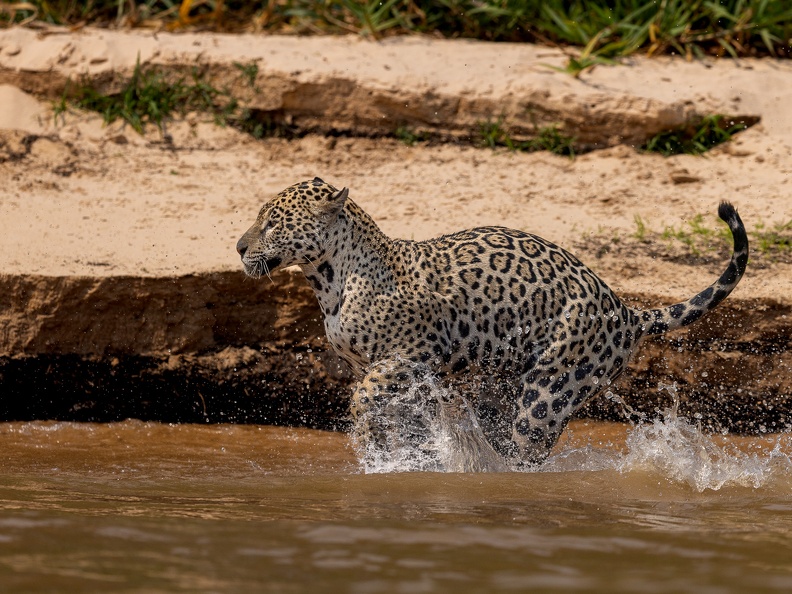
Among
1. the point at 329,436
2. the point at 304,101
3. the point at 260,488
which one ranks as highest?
the point at 304,101

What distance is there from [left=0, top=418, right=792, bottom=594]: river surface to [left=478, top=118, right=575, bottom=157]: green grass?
293 centimetres

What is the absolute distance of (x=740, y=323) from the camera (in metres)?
7.61

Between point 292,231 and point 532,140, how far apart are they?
3.92m

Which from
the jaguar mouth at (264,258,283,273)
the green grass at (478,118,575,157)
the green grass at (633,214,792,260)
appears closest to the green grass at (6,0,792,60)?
the green grass at (478,118,575,157)

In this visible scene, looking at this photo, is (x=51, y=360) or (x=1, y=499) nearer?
(x=1, y=499)

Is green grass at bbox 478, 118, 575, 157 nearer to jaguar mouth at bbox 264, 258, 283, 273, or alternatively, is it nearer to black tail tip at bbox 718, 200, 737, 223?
black tail tip at bbox 718, 200, 737, 223

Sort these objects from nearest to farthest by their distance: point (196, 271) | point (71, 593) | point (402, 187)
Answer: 1. point (71, 593)
2. point (196, 271)
3. point (402, 187)

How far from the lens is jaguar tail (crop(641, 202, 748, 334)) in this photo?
21.1 ft

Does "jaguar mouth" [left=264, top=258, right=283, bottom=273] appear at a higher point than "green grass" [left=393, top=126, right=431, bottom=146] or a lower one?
higher

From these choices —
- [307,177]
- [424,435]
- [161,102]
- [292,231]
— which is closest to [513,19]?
[307,177]

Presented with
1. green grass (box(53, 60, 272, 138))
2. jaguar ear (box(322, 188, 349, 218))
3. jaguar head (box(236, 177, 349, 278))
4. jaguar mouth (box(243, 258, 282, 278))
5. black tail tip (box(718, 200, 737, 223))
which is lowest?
green grass (box(53, 60, 272, 138))

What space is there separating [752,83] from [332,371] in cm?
433

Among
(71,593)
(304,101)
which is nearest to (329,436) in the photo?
(304,101)

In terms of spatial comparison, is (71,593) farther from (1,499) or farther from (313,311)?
(313,311)
